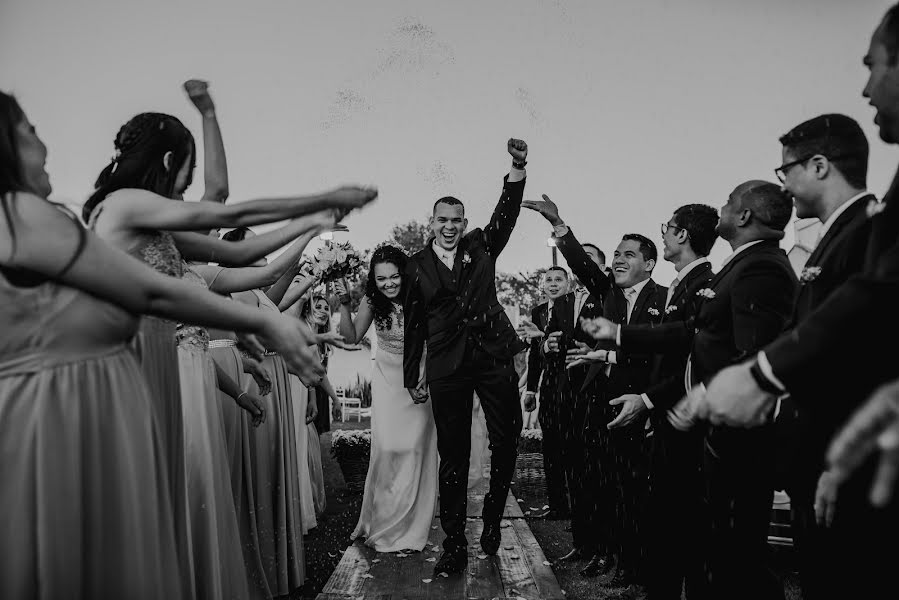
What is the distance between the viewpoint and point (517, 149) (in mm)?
5984

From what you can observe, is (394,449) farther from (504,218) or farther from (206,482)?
(206,482)

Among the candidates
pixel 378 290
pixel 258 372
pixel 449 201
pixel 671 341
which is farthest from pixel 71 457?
pixel 378 290

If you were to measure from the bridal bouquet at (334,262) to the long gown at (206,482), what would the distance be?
1.68 m

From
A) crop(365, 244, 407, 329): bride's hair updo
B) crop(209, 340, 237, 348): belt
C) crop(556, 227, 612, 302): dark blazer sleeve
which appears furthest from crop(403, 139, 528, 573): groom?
crop(209, 340, 237, 348): belt

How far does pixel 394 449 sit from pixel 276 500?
Answer: 1721mm

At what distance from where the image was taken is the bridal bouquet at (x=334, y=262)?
588 centimetres

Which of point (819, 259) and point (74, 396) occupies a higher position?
point (819, 259)

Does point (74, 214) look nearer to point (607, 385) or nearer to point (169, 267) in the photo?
point (169, 267)

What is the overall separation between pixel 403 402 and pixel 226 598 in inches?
127

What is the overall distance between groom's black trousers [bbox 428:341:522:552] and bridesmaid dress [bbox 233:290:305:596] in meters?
1.18

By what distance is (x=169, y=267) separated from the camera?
312 cm

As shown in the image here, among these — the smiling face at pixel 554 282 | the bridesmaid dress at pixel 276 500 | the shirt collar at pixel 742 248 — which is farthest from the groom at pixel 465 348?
the smiling face at pixel 554 282

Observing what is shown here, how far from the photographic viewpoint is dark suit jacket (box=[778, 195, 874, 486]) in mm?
2521

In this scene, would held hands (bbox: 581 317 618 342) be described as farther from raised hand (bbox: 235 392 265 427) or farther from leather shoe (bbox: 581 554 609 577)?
leather shoe (bbox: 581 554 609 577)
